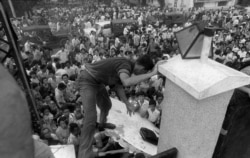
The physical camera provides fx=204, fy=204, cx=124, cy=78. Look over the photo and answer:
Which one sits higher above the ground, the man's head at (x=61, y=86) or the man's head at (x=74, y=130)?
the man's head at (x=61, y=86)

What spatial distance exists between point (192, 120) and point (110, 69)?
1610 millimetres

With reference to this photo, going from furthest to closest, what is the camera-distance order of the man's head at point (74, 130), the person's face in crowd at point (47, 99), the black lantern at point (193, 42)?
the person's face in crowd at point (47, 99)
the man's head at point (74, 130)
the black lantern at point (193, 42)

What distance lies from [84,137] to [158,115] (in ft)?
8.28

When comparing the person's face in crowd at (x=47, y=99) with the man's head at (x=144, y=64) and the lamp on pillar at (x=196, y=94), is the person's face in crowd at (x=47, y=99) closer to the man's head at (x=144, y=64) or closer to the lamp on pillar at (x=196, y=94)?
the man's head at (x=144, y=64)

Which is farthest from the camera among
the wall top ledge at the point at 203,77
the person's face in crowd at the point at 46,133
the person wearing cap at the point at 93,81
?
the person's face in crowd at the point at 46,133

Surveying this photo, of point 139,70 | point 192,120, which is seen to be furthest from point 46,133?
point 192,120

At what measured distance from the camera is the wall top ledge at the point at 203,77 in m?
1.33

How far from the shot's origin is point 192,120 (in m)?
1.49

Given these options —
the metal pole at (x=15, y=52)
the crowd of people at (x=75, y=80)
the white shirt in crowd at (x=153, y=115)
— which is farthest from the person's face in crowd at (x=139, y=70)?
the metal pole at (x=15, y=52)

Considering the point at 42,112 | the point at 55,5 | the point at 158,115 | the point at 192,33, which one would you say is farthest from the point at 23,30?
the point at 55,5

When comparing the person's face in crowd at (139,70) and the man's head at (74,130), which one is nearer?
the person's face in crowd at (139,70)

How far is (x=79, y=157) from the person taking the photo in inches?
114

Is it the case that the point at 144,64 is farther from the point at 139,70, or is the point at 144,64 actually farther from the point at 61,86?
the point at 61,86

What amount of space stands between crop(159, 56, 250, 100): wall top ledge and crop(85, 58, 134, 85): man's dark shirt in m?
1.22
